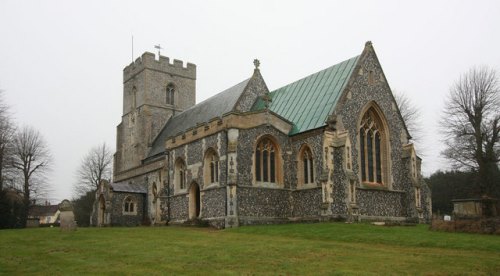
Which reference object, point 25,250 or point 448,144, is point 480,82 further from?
point 25,250

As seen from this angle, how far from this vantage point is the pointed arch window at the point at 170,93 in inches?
1898

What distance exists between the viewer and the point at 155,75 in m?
47.7

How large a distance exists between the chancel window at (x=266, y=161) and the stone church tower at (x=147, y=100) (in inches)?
714

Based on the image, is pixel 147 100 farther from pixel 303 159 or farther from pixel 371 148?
pixel 371 148

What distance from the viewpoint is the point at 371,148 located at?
96.8 ft

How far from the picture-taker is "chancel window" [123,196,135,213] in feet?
127

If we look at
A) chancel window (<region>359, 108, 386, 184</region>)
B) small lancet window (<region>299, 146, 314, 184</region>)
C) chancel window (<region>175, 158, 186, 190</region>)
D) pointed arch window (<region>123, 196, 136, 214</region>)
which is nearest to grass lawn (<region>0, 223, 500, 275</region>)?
small lancet window (<region>299, 146, 314, 184</region>)

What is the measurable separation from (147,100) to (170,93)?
2.86 meters

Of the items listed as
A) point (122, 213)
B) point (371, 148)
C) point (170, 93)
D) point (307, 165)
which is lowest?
point (122, 213)

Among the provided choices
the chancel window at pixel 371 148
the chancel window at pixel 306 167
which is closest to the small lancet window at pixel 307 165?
the chancel window at pixel 306 167

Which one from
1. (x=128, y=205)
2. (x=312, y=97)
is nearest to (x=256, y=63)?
(x=312, y=97)

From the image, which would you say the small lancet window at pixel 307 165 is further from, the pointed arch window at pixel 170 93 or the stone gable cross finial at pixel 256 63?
the pointed arch window at pixel 170 93

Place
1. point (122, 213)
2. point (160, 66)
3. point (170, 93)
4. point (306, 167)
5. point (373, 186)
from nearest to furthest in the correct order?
point (373, 186)
point (306, 167)
point (122, 213)
point (160, 66)
point (170, 93)

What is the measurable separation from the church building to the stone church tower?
11.5m
